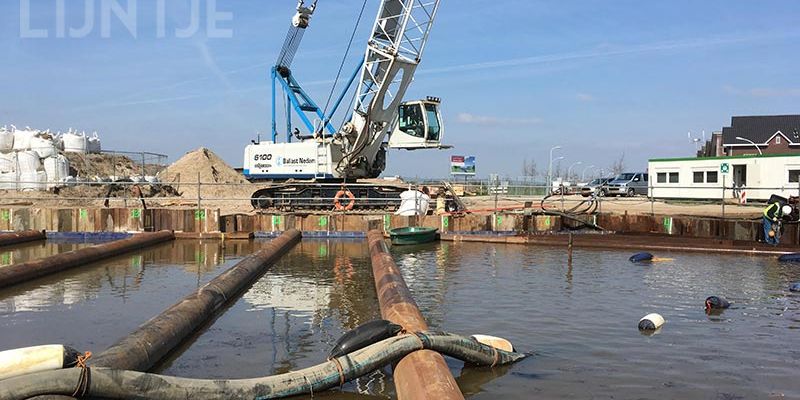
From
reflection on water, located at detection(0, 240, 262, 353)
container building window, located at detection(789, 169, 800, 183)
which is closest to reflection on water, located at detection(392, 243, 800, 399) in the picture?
reflection on water, located at detection(0, 240, 262, 353)

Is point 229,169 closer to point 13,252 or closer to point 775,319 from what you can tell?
point 13,252

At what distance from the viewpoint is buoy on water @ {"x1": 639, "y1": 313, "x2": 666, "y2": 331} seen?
27.2ft

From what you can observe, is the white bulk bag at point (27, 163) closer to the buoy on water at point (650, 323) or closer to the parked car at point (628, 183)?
the parked car at point (628, 183)

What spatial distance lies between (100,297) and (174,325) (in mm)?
3820

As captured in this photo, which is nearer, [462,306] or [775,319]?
[775,319]

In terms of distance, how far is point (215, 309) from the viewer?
29.7 ft

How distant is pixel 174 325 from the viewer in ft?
23.8

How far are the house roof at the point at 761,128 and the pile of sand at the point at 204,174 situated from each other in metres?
38.5

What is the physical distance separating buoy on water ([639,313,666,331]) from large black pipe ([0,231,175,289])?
9.59 meters

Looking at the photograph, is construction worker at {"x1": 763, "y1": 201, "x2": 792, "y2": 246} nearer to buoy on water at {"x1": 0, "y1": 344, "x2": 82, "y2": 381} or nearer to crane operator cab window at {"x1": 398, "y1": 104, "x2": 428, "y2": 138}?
crane operator cab window at {"x1": 398, "y1": 104, "x2": 428, "y2": 138}

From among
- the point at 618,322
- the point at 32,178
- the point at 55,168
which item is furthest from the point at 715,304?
the point at 55,168

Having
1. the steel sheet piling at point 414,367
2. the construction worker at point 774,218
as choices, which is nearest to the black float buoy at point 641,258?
the construction worker at point 774,218

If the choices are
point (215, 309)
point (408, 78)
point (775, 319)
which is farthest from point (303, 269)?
point (408, 78)

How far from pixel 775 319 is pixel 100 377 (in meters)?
8.29
